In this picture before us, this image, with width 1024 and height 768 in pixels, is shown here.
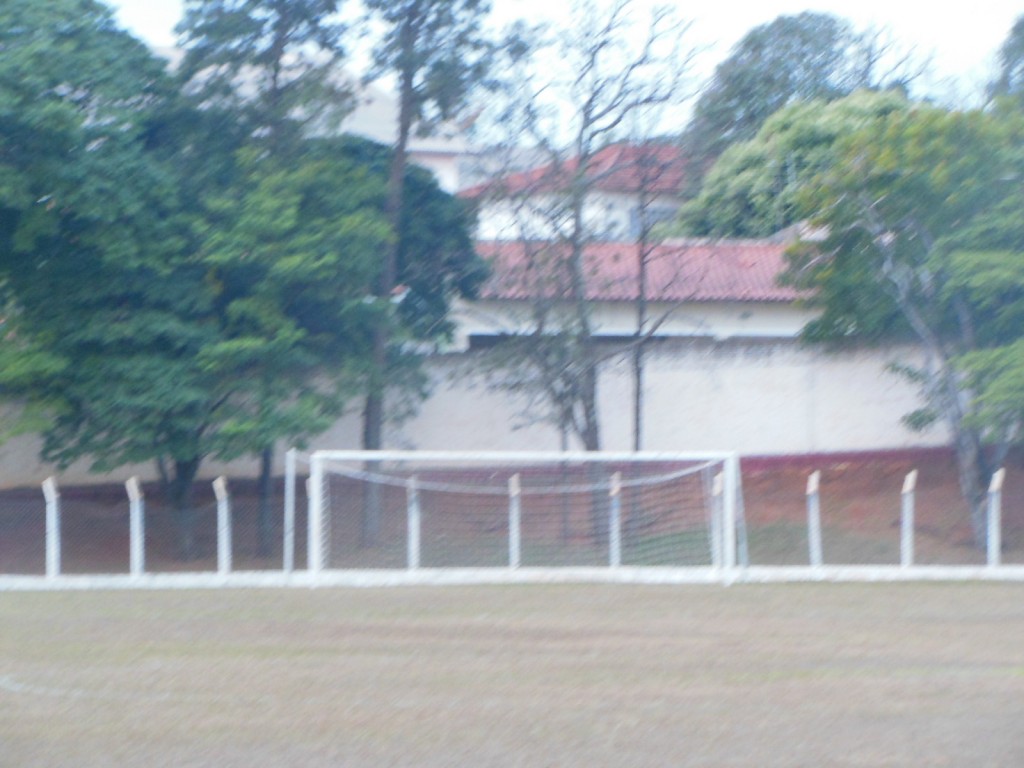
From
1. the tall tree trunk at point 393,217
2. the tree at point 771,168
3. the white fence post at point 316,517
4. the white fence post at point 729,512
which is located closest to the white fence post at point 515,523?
the white fence post at point 316,517

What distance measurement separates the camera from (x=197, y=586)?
582 inches

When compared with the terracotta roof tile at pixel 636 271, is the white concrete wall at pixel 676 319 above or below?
below

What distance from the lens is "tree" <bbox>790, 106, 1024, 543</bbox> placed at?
1827cm

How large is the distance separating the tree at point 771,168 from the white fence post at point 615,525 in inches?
603

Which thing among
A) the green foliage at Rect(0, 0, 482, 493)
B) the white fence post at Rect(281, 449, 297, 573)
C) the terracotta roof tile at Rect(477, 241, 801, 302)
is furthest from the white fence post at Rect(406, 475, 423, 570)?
the terracotta roof tile at Rect(477, 241, 801, 302)

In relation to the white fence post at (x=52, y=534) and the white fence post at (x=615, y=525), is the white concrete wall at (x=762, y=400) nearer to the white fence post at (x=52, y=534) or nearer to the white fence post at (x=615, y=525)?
the white fence post at (x=615, y=525)

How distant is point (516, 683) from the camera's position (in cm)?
805

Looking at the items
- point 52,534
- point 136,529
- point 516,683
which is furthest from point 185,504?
point 516,683

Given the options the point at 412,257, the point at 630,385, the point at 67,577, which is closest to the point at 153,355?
the point at 67,577

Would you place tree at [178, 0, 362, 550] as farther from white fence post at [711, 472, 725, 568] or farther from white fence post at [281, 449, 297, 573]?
white fence post at [711, 472, 725, 568]

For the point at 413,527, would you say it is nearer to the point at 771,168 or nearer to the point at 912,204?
the point at 912,204

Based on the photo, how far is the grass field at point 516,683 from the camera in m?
6.32

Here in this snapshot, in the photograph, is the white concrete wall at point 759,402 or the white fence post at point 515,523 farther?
the white concrete wall at point 759,402

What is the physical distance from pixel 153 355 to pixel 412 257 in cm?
490
